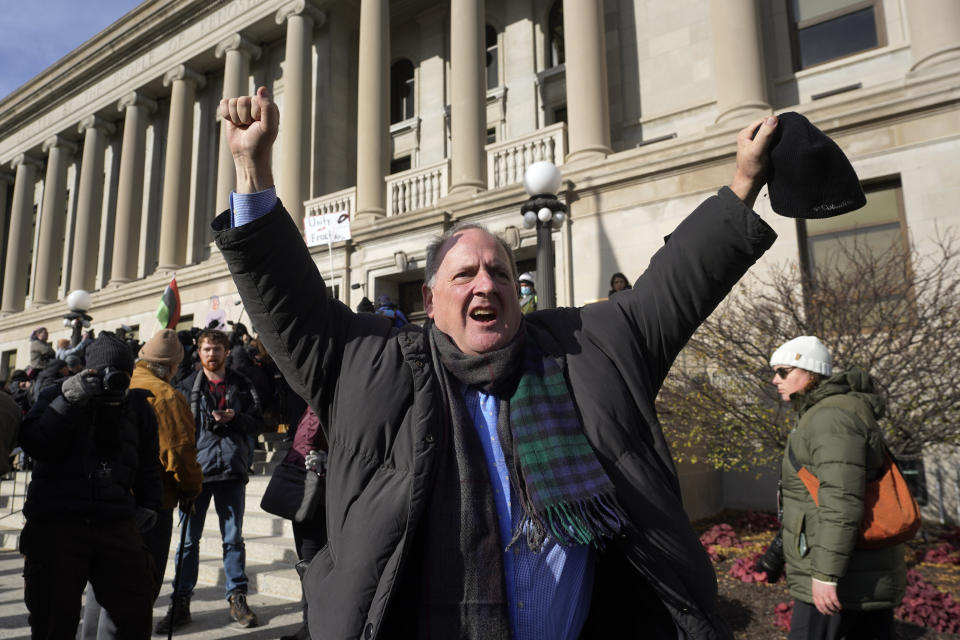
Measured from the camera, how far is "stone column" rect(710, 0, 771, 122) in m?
13.0

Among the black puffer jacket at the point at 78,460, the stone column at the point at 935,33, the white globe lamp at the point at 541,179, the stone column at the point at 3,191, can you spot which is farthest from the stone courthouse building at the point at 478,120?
the stone column at the point at 3,191

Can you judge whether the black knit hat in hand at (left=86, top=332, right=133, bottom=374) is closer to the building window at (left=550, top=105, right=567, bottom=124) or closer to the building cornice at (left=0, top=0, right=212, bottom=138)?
the building window at (left=550, top=105, right=567, bottom=124)

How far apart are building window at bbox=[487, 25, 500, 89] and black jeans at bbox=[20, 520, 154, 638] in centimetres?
1863

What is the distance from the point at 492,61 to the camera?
20.4 meters

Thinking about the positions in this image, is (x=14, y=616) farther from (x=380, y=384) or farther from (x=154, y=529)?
(x=380, y=384)

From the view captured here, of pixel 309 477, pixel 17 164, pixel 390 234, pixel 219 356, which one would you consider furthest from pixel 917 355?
pixel 17 164

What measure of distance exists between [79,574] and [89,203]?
30.1 metres

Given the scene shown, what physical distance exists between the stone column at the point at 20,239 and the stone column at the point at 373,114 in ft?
78.0

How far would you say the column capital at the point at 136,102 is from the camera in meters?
26.6

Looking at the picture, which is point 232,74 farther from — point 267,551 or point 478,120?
point 267,551

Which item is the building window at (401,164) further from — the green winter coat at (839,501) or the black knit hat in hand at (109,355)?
the green winter coat at (839,501)

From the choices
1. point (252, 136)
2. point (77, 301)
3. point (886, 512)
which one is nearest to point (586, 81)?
point (77, 301)

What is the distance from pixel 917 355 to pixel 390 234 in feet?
Result: 40.6

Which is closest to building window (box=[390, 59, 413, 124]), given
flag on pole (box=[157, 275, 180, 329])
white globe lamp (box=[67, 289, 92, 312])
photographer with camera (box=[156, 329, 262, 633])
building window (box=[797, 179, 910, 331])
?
flag on pole (box=[157, 275, 180, 329])
